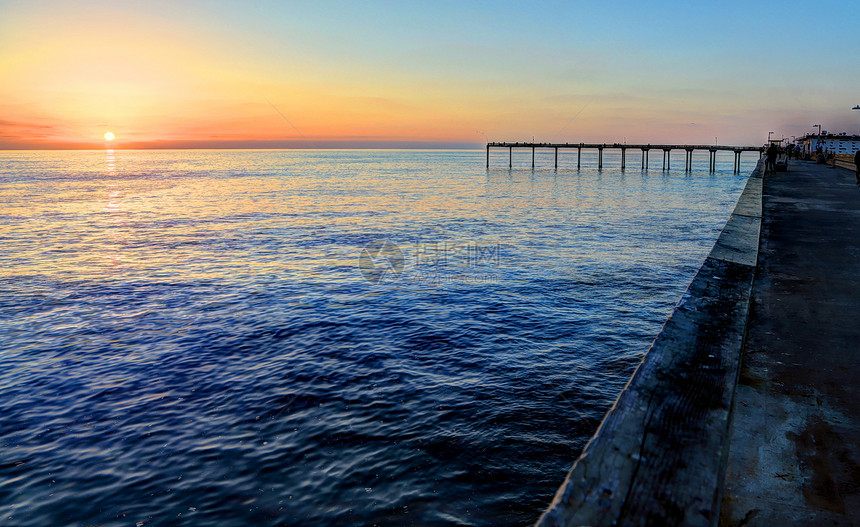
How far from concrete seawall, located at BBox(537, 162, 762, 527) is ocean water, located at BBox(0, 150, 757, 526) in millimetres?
3375

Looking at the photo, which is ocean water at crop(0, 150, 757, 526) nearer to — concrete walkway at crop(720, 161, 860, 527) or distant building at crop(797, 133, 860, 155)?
concrete walkway at crop(720, 161, 860, 527)

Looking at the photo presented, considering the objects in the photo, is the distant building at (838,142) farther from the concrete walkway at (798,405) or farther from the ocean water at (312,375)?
the concrete walkway at (798,405)

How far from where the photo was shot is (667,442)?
2080 mm

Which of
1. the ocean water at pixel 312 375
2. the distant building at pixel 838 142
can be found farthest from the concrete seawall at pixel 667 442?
the distant building at pixel 838 142

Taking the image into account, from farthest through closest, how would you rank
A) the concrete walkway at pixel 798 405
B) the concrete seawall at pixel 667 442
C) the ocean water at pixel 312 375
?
the ocean water at pixel 312 375 < the concrete walkway at pixel 798 405 < the concrete seawall at pixel 667 442

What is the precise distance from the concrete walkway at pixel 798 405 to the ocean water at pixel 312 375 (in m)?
2.70

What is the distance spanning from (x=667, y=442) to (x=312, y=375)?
25.7 ft

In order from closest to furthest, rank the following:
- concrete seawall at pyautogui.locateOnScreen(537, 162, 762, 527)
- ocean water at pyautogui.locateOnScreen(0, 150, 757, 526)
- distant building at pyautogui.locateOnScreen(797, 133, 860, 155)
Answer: concrete seawall at pyautogui.locateOnScreen(537, 162, 762, 527), ocean water at pyautogui.locateOnScreen(0, 150, 757, 526), distant building at pyautogui.locateOnScreen(797, 133, 860, 155)

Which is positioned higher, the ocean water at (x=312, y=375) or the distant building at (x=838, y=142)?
the distant building at (x=838, y=142)

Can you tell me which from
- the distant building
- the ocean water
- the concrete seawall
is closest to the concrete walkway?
the concrete seawall

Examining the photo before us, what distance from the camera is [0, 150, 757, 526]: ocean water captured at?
6016 mm

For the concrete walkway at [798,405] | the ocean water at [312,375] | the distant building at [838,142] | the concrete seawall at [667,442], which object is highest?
the distant building at [838,142]

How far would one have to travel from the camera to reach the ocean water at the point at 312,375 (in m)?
6.02

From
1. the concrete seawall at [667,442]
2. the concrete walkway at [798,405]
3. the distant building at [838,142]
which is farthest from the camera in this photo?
the distant building at [838,142]
